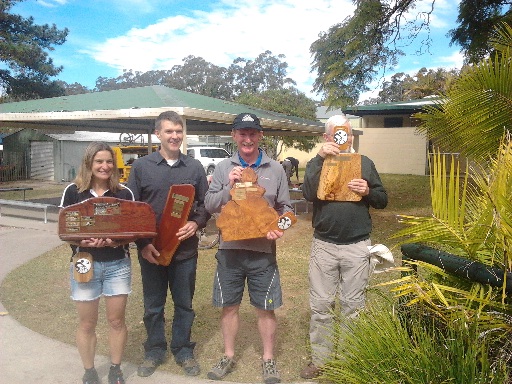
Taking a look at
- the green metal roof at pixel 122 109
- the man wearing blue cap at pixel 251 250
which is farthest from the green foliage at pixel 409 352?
the green metal roof at pixel 122 109

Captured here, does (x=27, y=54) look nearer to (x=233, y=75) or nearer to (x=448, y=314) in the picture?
(x=448, y=314)

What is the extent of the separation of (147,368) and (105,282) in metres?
0.83

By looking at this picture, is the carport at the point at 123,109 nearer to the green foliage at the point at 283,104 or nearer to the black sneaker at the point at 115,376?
the black sneaker at the point at 115,376

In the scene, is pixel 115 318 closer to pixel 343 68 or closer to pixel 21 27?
pixel 343 68

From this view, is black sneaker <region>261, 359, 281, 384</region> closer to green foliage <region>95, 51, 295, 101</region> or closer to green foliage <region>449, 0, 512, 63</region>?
green foliage <region>449, 0, 512, 63</region>

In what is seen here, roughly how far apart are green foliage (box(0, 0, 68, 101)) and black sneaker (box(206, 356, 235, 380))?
873 inches

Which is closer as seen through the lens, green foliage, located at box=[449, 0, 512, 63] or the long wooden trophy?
the long wooden trophy

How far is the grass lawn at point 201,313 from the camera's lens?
153 inches

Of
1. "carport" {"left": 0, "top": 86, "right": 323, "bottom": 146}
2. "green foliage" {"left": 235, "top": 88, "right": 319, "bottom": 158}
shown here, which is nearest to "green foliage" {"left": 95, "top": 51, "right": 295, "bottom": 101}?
"green foliage" {"left": 235, "top": 88, "right": 319, "bottom": 158}

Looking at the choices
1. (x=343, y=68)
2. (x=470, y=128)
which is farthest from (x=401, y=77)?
(x=470, y=128)

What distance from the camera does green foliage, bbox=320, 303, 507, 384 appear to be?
1.61 m

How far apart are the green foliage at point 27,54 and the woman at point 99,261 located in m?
21.6

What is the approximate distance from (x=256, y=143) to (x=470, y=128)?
1.72 m

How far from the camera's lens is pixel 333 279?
132 inches
